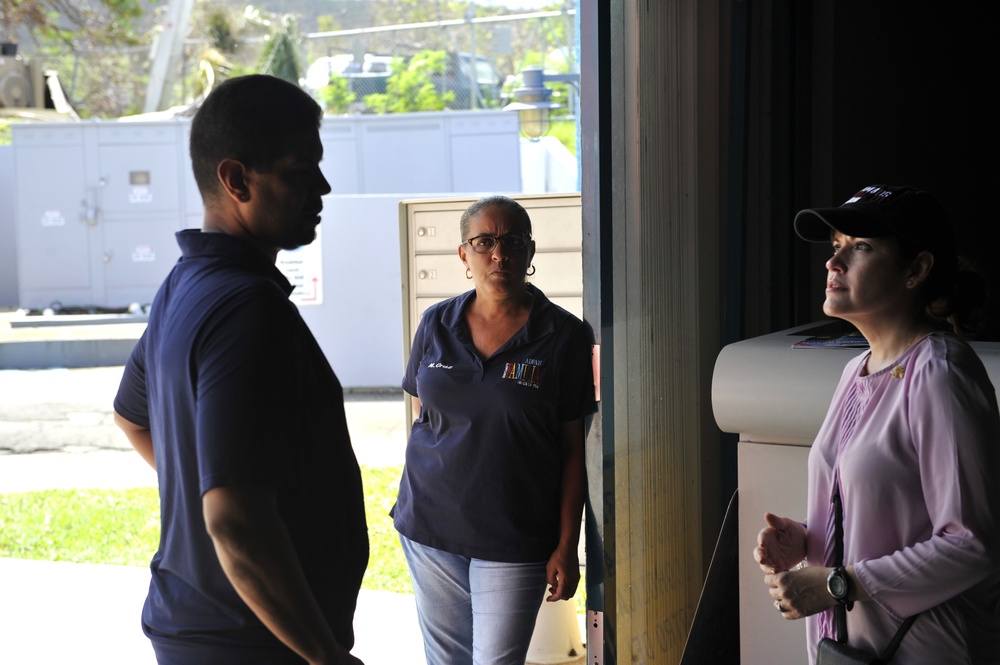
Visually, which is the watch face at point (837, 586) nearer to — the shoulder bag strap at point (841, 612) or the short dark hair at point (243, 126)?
the shoulder bag strap at point (841, 612)

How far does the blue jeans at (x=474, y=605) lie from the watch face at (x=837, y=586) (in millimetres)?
1133

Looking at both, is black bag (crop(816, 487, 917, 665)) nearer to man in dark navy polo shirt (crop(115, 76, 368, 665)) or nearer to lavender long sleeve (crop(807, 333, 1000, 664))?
lavender long sleeve (crop(807, 333, 1000, 664))

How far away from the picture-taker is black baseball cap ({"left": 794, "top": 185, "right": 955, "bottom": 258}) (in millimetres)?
1879

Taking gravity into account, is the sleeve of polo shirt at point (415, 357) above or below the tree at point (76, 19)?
below

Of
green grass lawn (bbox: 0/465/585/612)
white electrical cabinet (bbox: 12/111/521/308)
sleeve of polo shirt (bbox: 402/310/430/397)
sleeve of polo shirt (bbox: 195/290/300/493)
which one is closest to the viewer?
sleeve of polo shirt (bbox: 195/290/300/493)

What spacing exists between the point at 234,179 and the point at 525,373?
1.38 metres

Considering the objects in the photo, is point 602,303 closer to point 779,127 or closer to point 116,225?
point 779,127

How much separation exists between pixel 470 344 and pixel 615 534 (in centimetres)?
69

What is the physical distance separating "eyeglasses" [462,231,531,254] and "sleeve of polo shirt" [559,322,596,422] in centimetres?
29

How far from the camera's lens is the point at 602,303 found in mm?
2916

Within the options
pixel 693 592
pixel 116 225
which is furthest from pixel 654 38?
pixel 116 225

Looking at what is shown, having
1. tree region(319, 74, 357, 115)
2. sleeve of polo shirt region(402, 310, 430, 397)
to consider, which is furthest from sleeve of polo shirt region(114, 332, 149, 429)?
tree region(319, 74, 357, 115)

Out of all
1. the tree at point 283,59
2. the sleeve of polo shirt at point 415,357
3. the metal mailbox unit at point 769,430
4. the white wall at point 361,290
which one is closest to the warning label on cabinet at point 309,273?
the white wall at point 361,290

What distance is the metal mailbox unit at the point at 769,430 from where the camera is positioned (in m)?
2.75
